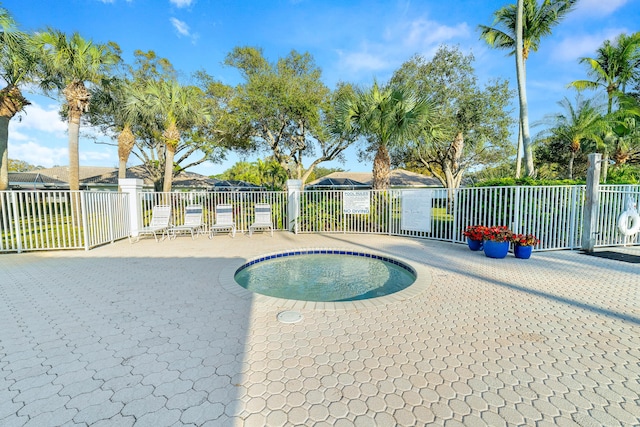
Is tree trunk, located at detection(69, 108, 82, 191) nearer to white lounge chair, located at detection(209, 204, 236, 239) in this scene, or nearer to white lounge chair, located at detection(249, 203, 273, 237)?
white lounge chair, located at detection(209, 204, 236, 239)

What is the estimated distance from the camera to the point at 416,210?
360 inches

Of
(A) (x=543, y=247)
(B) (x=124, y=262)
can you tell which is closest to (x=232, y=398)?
(B) (x=124, y=262)

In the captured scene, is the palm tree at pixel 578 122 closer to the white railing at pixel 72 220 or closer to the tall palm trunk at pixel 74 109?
the white railing at pixel 72 220

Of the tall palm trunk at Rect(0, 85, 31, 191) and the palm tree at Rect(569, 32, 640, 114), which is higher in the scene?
the palm tree at Rect(569, 32, 640, 114)

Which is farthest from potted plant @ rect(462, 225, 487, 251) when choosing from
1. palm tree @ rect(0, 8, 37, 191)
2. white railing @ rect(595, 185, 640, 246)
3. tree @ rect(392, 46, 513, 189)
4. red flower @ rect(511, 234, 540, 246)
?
palm tree @ rect(0, 8, 37, 191)

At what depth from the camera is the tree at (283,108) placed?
1407cm

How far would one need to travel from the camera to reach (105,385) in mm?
2156

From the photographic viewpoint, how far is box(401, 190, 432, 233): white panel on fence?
892 centimetres

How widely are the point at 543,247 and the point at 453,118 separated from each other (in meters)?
10.4

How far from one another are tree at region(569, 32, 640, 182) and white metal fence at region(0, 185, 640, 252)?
1157 cm

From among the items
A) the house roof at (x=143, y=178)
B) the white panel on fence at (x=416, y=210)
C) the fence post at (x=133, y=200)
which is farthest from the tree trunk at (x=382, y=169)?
the house roof at (x=143, y=178)

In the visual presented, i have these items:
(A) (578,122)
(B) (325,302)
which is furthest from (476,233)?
→ (A) (578,122)

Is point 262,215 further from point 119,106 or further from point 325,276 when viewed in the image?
point 119,106

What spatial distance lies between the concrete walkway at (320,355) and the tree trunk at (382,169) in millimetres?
6031
